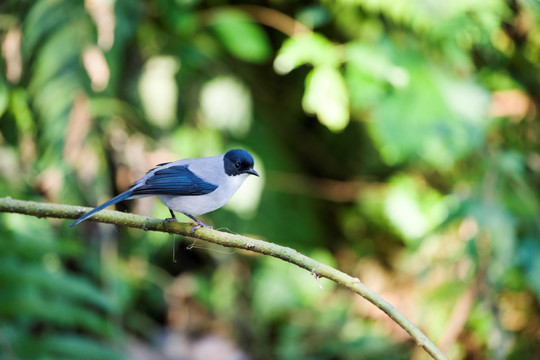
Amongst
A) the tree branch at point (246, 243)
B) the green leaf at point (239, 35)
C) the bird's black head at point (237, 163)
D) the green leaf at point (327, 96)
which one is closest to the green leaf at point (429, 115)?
the green leaf at point (327, 96)

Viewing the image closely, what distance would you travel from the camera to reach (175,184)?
150cm

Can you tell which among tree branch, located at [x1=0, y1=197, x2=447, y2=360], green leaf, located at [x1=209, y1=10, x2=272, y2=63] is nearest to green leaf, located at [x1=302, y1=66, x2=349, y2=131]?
green leaf, located at [x1=209, y1=10, x2=272, y2=63]

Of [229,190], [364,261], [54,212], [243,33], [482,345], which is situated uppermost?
[243,33]

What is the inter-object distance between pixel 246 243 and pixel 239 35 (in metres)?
2.46

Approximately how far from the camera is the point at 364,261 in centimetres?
432

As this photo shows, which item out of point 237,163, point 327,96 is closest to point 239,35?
point 327,96

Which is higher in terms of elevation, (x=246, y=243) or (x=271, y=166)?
(x=271, y=166)

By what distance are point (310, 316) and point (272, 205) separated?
0.80m

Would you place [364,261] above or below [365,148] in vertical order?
below

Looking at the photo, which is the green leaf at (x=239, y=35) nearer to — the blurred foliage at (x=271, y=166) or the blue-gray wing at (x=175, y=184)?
the blurred foliage at (x=271, y=166)

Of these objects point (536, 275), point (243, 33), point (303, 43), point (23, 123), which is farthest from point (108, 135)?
point (536, 275)

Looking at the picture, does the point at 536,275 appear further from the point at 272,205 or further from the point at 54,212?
the point at 54,212

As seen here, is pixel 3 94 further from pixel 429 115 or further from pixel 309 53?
pixel 429 115

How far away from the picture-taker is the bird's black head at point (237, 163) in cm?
152
